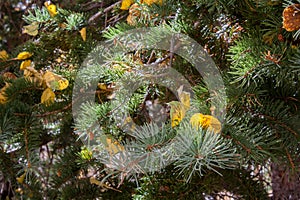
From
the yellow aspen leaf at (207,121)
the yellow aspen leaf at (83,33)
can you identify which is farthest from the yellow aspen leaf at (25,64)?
the yellow aspen leaf at (207,121)

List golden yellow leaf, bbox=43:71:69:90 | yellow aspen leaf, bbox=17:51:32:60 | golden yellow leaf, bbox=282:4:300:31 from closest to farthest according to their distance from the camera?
golden yellow leaf, bbox=282:4:300:31, golden yellow leaf, bbox=43:71:69:90, yellow aspen leaf, bbox=17:51:32:60

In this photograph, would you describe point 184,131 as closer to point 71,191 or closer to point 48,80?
point 48,80

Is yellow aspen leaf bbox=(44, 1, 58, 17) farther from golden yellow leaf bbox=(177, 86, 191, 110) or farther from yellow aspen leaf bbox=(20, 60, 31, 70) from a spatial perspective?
golden yellow leaf bbox=(177, 86, 191, 110)

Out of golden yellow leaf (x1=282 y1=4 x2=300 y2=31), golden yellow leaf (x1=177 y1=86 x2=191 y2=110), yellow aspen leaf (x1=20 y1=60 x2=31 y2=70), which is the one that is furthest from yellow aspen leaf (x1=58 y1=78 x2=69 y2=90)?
golden yellow leaf (x1=282 y1=4 x2=300 y2=31)

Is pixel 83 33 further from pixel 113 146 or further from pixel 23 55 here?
pixel 113 146

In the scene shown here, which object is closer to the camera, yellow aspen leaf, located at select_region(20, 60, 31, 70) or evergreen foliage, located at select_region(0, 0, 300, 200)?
evergreen foliage, located at select_region(0, 0, 300, 200)

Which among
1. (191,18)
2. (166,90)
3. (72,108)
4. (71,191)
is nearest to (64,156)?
(71,191)
